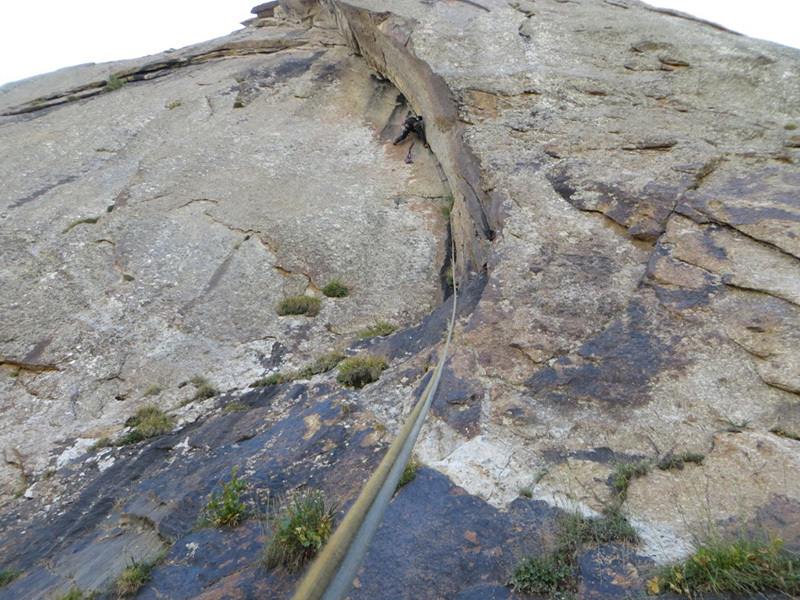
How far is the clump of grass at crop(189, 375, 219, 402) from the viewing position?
24.0 feet

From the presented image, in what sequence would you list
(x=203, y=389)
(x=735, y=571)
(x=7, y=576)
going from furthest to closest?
(x=203, y=389), (x=7, y=576), (x=735, y=571)

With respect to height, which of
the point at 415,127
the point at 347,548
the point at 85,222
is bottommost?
the point at 85,222

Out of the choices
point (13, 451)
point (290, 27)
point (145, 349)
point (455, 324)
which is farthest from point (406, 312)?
point (290, 27)

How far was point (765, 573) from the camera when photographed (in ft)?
10.4

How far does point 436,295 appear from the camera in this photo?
918cm

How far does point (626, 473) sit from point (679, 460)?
1.39ft

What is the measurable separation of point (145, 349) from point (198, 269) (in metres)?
1.72

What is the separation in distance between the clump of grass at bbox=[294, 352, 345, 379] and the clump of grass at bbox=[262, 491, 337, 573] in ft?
9.50

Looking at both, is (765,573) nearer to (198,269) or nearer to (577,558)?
(577,558)

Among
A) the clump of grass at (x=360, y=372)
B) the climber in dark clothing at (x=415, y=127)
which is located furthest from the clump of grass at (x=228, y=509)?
the climber in dark clothing at (x=415, y=127)

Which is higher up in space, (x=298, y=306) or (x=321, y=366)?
(x=298, y=306)

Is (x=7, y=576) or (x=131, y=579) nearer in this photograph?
(x=131, y=579)

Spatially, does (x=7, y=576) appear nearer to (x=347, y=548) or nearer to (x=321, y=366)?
(x=321, y=366)

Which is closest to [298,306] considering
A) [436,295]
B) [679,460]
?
[436,295]
